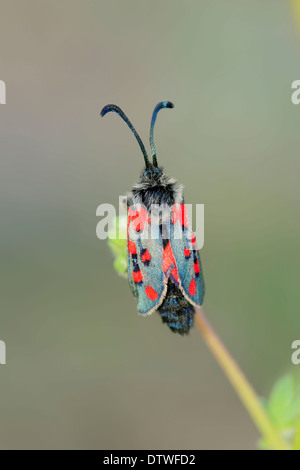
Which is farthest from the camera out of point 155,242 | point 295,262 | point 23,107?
point 23,107

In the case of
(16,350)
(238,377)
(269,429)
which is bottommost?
(269,429)

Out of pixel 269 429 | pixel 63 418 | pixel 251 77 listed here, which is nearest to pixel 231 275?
pixel 63 418

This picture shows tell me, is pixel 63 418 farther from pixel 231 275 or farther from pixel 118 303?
pixel 231 275

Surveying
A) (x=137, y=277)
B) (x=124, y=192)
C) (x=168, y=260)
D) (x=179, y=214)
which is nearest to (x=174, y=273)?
(x=168, y=260)

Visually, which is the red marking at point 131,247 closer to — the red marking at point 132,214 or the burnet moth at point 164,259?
the burnet moth at point 164,259

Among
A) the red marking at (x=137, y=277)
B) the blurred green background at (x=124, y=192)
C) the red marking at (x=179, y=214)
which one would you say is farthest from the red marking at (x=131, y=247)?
the blurred green background at (x=124, y=192)

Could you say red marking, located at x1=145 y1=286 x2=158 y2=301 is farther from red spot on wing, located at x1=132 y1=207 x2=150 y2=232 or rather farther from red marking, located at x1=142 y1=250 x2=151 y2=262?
red spot on wing, located at x1=132 y1=207 x2=150 y2=232

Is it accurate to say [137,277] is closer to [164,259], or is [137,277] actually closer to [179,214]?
[164,259]

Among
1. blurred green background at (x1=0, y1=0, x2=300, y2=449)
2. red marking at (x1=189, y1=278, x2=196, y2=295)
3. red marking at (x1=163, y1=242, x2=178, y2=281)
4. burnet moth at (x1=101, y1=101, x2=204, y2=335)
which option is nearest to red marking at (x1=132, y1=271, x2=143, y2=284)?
burnet moth at (x1=101, y1=101, x2=204, y2=335)
